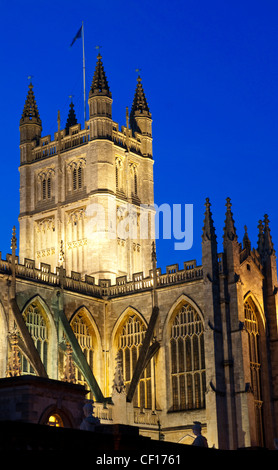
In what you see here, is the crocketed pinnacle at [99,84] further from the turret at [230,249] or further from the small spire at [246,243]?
the turret at [230,249]

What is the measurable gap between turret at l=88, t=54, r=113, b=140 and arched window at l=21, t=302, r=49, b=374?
15.8 metres

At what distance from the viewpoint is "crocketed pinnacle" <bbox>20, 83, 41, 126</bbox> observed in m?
63.4

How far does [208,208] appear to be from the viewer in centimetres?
4722

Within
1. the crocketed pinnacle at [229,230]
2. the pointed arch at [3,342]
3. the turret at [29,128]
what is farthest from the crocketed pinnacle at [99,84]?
the pointed arch at [3,342]

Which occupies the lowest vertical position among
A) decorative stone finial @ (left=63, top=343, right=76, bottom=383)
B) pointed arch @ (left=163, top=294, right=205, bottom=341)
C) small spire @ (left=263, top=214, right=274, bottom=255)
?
decorative stone finial @ (left=63, top=343, right=76, bottom=383)

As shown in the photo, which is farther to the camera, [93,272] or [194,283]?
[93,272]

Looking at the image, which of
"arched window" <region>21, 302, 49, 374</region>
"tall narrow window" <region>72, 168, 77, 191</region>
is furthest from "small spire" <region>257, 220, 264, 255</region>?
"tall narrow window" <region>72, 168, 77, 191</region>

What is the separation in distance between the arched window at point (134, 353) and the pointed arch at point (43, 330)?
4.85 metres

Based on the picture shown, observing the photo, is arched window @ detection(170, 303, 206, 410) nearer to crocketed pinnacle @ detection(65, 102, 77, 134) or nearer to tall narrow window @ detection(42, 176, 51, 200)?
tall narrow window @ detection(42, 176, 51, 200)

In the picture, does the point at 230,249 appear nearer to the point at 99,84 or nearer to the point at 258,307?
the point at 258,307

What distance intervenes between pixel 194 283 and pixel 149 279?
145 inches

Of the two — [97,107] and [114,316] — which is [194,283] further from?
[97,107]
